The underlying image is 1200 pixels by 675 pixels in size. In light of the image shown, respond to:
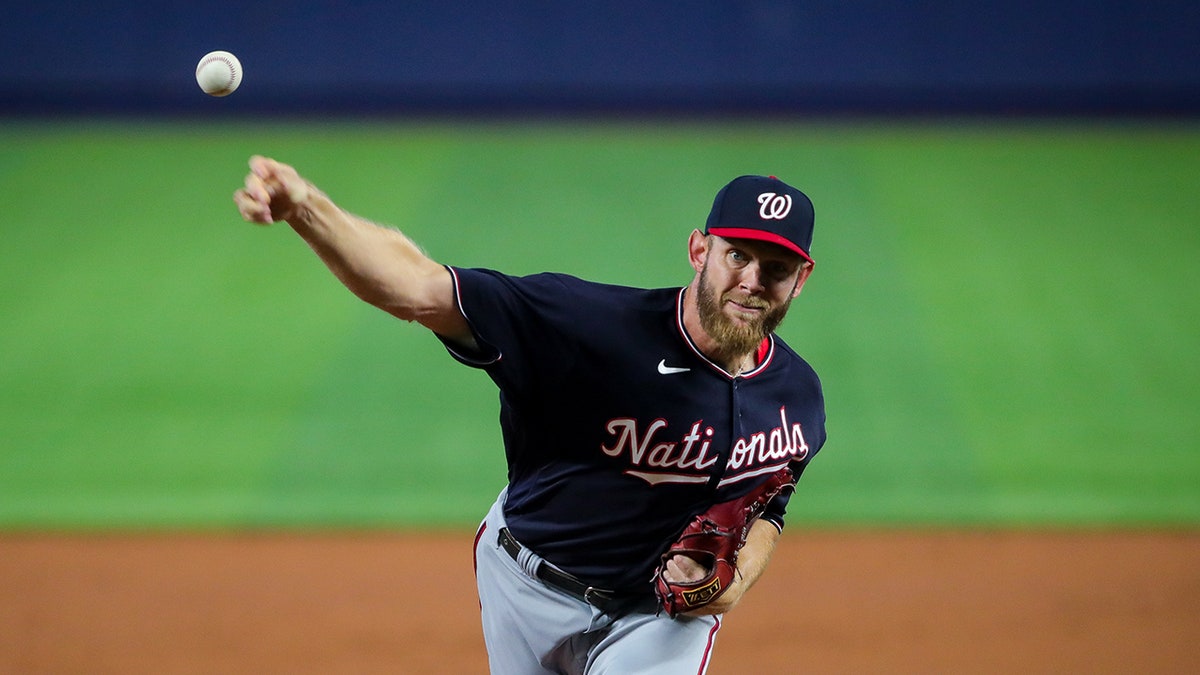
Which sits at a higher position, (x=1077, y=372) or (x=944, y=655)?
(x=1077, y=372)

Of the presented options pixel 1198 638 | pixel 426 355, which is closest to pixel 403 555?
pixel 426 355

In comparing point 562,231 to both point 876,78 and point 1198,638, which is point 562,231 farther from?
point 1198,638

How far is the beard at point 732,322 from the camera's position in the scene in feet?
11.9

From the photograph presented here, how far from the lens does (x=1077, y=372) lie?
974 centimetres

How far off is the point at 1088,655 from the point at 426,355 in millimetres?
5575

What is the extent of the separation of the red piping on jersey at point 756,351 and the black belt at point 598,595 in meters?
0.74

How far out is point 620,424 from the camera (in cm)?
369

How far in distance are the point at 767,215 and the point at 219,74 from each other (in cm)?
162

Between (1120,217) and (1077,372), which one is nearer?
(1077,372)

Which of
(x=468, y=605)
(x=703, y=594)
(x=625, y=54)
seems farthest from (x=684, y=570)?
(x=625, y=54)

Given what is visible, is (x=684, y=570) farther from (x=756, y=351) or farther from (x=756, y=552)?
(x=756, y=351)

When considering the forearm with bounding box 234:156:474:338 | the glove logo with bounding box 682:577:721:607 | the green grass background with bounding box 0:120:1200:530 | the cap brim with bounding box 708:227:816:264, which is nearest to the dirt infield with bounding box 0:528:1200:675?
the green grass background with bounding box 0:120:1200:530

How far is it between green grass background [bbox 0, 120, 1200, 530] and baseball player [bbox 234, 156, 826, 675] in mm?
4118

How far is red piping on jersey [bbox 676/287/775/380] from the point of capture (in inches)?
148
